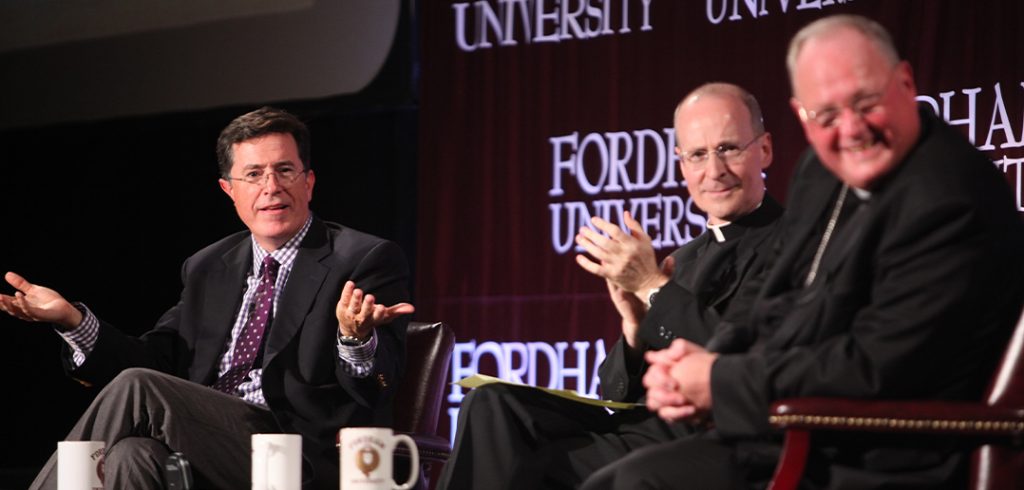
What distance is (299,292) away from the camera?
327cm

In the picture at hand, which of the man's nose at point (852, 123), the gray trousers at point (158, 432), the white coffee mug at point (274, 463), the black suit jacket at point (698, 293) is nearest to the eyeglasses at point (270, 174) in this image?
the gray trousers at point (158, 432)

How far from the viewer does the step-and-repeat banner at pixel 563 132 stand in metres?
4.74

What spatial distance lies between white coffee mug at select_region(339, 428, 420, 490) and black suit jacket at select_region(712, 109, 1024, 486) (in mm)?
617

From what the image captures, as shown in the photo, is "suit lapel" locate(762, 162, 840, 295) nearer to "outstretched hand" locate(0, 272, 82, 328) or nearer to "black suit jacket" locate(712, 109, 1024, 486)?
"black suit jacket" locate(712, 109, 1024, 486)

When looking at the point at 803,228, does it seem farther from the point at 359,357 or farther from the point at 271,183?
the point at 271,183

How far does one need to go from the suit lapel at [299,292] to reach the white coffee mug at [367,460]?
0.94 meters

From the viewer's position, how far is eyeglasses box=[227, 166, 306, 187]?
11.2ft

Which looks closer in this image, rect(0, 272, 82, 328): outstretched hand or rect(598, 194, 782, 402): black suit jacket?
rect(598, 194, 782, 402): black suit jacket

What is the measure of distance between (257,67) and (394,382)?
2980 millimetres

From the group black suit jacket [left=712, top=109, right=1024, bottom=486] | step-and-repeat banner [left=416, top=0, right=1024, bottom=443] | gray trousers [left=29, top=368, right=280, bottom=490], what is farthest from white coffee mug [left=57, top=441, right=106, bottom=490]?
step-and-repeat banner [left=416, top=0, right=1024, bottom=443]

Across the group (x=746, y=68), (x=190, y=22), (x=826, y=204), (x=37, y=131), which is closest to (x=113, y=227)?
(x=37, y=131)

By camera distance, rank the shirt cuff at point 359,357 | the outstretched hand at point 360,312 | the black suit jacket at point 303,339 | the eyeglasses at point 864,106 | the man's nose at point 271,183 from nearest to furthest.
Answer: the eyeglasses at point 864,106, the outstretched hand at point 360,312, the shirt cuff at point 359,357, the black suit jacket at point 303,339, the man's nose at point 271,183

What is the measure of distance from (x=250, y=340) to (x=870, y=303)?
1.80 m

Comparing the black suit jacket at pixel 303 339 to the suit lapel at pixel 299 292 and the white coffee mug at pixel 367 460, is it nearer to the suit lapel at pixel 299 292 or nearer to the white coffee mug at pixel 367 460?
the suit lapel at pixel 299 292
